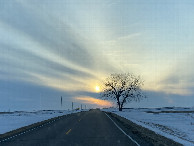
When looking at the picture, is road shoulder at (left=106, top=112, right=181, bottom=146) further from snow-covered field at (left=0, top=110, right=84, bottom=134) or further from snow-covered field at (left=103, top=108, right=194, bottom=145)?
snow-covered field at (left=0, top=110, right=84, bottom=134)

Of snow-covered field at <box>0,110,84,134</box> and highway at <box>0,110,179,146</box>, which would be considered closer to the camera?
highway at <box>0,110,179,146</box>

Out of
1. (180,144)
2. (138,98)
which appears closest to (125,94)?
(138,98)

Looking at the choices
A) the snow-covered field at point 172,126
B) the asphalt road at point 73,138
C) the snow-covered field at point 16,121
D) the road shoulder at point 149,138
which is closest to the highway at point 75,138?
the asphalt road at point 73,138

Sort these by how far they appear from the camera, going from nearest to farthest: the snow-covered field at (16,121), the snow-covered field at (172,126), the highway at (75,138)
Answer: the highway at (75,138)
the snow-covered field at (172,126)
the snow-covered field at (16,121)

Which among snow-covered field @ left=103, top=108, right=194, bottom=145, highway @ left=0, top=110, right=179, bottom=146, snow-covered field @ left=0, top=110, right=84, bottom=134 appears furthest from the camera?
snow-covered field @ left=0, top=110, right=84, bottom=134

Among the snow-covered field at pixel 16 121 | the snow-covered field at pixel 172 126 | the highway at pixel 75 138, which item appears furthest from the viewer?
the snow-covered field at pixel 16 121

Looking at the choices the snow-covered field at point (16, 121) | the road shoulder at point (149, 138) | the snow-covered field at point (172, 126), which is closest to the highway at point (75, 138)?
the road shoulder at point (149, 138)

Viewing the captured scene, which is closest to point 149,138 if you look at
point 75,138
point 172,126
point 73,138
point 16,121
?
point 75,138

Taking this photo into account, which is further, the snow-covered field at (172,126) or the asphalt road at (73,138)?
the snow-covered field at (172,126)

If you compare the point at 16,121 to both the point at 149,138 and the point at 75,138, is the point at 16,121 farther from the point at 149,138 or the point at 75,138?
the point at 149,138

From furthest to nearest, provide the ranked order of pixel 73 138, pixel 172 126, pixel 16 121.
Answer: pixel 16 121, pixel 172 126, pixel 73 138

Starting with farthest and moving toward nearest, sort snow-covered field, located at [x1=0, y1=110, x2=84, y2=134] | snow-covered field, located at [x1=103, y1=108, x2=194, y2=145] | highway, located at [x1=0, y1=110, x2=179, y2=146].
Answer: snow-covered field, located at [x1=0, y1=110, x2=84, y2=134]
snow-covered field, located at [x1=103, y1=108, x2=194, y2=145]
highway, located at [x1=0, y1=110, x2=179, y2=146]

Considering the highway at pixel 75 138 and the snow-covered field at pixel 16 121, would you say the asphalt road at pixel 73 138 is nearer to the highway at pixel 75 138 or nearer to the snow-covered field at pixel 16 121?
the highway at pixel 75 138

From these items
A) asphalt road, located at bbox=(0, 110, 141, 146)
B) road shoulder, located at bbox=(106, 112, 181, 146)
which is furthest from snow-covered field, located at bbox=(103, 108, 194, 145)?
asphalt road, located at bbox=(0, 110, 141, 146)
